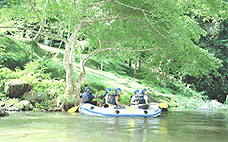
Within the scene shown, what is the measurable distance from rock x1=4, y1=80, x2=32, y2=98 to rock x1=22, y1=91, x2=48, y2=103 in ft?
0.82

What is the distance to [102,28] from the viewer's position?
624 inches

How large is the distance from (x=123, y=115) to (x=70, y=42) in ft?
16.4

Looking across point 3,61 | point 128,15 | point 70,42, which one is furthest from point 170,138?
point 3,61

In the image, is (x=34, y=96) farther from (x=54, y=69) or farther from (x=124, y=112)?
(x=124, y=112)

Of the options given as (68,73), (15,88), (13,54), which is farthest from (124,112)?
(13,54)

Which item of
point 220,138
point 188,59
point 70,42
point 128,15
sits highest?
point 128,15

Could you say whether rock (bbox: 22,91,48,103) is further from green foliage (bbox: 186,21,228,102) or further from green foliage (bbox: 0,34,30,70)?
green foliage (bbox: 186,21,228,102)

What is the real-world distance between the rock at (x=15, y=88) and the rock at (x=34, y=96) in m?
0.25

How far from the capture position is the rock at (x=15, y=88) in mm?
15454

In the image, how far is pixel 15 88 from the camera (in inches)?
611

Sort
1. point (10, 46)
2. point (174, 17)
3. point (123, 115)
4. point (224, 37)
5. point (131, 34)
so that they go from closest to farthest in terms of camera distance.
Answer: point (174, 17)
point (123, 115)
point (131, 34)
point (10, 46)
point (224, 37)

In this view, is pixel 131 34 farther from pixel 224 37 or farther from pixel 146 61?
pixel 224 37

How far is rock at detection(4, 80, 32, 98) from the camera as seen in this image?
1545 centimetres

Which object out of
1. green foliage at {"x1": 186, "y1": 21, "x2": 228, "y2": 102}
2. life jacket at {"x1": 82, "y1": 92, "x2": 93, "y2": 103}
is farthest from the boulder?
green foliage at {"x1": 186, "y1": 21, "x2": 228, "y2": 102}
